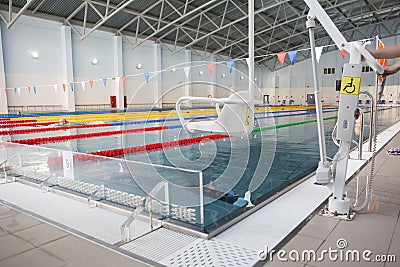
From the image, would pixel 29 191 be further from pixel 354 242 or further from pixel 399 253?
pixel 399 253

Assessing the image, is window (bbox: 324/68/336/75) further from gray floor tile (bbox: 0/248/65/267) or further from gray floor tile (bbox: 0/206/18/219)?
gray floor tile (bbox: 0/248/65/267)

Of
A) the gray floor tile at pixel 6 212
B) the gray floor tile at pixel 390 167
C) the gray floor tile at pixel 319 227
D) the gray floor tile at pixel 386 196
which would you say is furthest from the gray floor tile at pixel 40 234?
the gray floor tile at pixel 390 167

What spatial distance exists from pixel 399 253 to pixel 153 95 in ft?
72.1

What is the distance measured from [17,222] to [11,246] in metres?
0.45

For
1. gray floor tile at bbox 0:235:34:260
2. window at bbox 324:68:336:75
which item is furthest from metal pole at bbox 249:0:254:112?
window at bbox 324:68:336:75

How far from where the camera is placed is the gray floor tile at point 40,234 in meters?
2.00

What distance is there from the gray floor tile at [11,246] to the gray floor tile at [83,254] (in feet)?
0.43

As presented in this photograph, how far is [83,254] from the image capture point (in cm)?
180

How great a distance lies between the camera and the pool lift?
2.12 m

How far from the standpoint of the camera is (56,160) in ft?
11.4

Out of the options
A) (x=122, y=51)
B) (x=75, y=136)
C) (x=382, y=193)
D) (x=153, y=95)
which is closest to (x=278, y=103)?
(x=153, y=95)

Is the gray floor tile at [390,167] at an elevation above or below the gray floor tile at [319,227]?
above

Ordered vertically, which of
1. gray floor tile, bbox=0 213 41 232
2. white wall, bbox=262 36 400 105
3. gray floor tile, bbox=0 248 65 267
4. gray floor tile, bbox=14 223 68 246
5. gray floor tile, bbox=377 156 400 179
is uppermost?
white wall, bbox=262 36 400 105

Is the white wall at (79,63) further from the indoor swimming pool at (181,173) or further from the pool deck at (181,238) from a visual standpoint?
the pool deck at (181,238)
